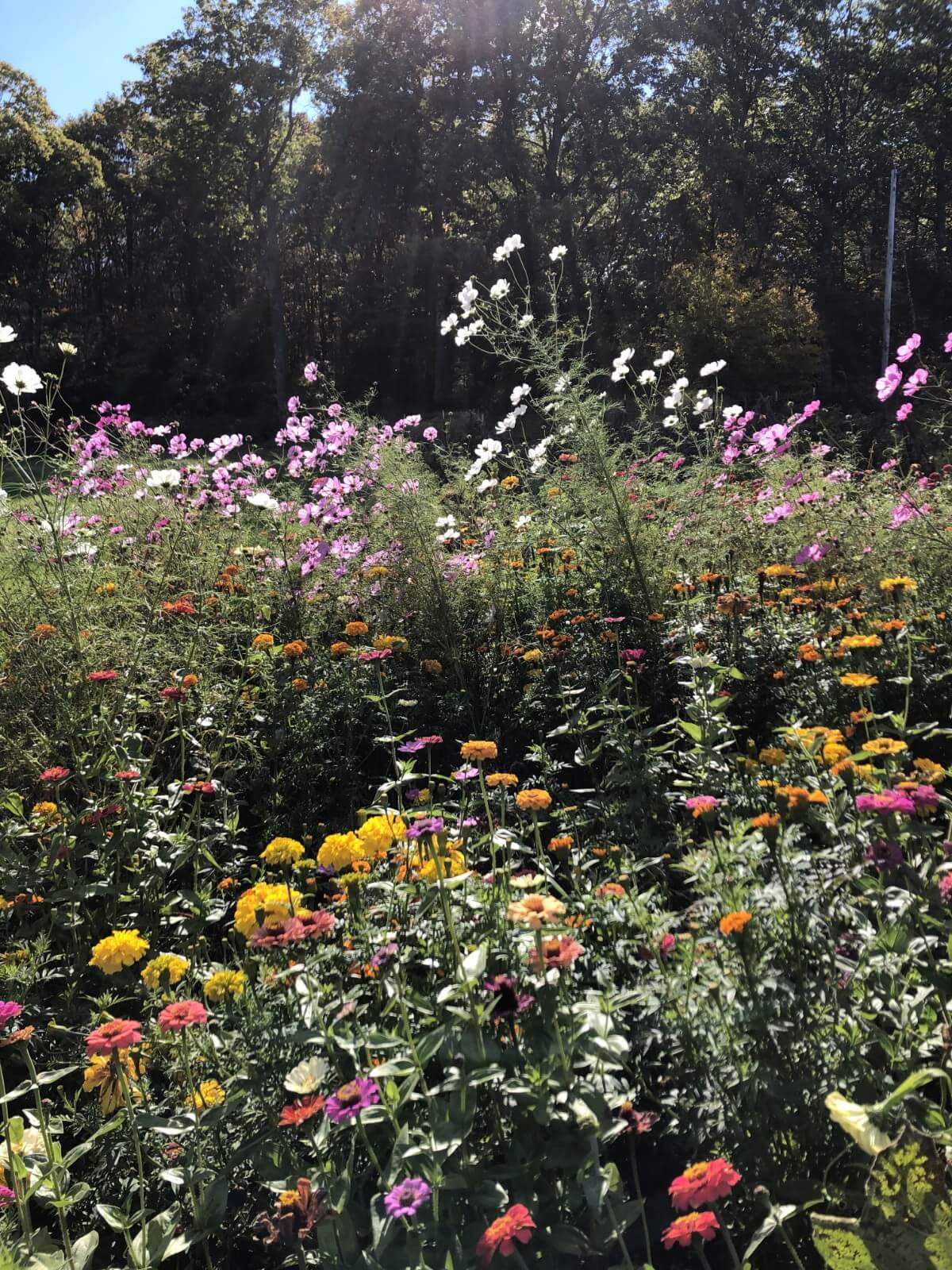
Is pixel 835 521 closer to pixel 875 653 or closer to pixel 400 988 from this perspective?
pixel 875 653

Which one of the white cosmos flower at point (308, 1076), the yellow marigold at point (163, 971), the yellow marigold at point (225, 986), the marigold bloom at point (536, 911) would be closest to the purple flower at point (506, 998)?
the marigold bloom at point (536, 911)

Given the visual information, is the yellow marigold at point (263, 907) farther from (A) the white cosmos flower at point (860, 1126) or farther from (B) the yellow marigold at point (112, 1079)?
(A) the white cosmos flower at point (860, 1126)

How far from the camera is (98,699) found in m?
2.78

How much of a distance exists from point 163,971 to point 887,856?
1218 millimetres

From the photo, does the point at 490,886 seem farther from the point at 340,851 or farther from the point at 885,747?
the point at 885,747

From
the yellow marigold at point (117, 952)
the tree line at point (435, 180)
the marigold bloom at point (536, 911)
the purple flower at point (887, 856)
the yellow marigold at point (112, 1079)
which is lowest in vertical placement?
the yellow marigold at point (112, 1079)

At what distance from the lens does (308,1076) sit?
1.19 m

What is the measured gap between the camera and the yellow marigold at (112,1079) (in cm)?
140

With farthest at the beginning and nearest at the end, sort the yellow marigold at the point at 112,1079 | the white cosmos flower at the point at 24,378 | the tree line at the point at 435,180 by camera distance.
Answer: the tree line at the point at 435,180, the white cosmos flower at the point at 24,378, the yellow marigold at the point at 112,1079

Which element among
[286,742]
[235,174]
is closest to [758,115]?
[235,174]

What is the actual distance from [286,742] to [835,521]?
2.53 m

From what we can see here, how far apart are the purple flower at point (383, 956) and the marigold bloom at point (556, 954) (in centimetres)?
28

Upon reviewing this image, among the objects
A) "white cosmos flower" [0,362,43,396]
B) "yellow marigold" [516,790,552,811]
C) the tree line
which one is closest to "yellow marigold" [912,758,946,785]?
"yellow marigold" [516,790,552,811]

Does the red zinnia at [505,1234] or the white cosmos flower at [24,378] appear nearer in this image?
the red zinnia at [505,1234]
